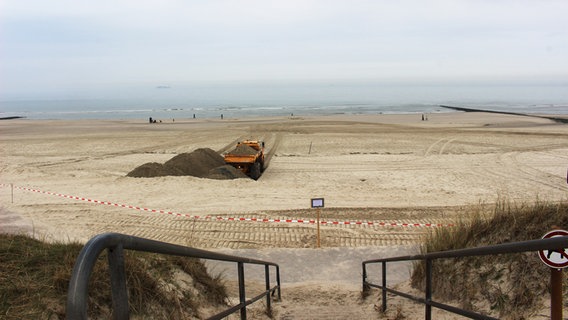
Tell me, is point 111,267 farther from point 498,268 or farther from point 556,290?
point 498,268

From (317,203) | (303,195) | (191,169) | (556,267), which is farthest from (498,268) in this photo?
(191,169)

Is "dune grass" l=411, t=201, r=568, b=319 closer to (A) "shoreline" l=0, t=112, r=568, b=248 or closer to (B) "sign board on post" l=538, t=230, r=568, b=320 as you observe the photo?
(A) "shoreline" l=0, t=112, r=568, b=248

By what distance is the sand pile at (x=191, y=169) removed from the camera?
18.6 m

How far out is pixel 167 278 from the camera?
14.6 ft

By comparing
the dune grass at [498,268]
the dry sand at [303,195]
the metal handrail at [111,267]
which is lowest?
the dry sand at [303,195]

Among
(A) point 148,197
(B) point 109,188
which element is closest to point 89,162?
(B) point 109,188

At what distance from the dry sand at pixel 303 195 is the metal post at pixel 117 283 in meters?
4.07

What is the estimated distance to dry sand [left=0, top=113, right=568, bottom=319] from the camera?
31.9 feet

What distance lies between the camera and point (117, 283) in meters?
2.11

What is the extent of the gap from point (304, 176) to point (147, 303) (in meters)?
16.9

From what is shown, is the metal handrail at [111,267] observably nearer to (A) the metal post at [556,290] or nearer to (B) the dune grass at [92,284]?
(B) the dune grass at [92,284]

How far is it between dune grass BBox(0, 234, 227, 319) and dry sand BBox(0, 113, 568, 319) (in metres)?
1.87

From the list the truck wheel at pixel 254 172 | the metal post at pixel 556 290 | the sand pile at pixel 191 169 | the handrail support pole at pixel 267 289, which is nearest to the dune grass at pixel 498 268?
the metal post at pixel 556 290

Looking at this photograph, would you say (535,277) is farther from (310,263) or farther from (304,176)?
(304,176)
